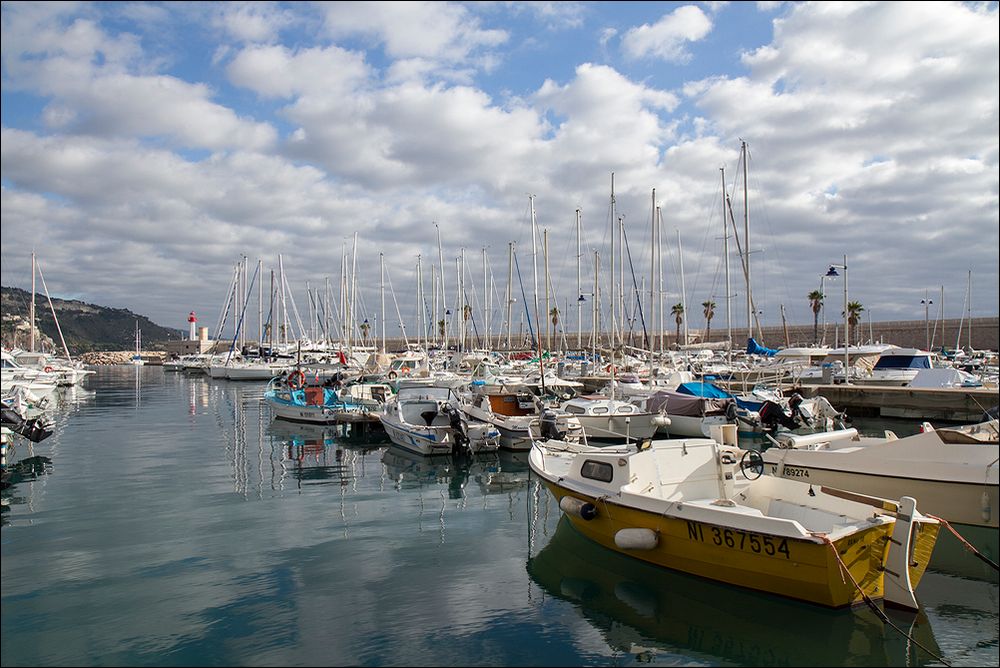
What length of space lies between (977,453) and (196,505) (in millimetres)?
16442

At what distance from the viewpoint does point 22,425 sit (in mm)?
20797

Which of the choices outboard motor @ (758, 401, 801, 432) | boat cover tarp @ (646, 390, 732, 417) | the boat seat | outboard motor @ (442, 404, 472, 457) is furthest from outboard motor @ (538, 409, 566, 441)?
outboard motor @ (758, 401, 801, 432)

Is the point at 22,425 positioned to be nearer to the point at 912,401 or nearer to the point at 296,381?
the point at 296,381

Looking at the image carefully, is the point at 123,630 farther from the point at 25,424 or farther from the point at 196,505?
the point at 25,424

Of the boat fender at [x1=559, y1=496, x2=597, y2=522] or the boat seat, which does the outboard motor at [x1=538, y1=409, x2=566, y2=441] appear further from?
the boat seat

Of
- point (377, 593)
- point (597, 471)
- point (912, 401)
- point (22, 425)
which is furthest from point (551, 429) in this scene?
point (912, 401)

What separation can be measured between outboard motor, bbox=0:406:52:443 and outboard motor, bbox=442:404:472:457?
13066 mm

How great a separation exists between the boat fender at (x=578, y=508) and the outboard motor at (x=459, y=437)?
10337 millimetres

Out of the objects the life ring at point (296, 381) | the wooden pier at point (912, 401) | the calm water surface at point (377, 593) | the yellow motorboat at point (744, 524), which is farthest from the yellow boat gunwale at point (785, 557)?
the life ring at point (296, 381)

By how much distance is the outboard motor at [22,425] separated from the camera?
20.4 metres

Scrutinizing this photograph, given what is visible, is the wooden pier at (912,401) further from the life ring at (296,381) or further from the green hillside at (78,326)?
the green hillside at (78,326)

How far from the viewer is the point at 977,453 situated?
12.5m

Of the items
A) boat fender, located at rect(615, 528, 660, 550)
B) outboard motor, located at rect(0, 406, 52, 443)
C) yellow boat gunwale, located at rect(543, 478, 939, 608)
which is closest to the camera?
yellow boat gunwale, located at rect(543, 478, 939, 608)

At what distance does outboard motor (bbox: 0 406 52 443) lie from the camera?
20.4m
